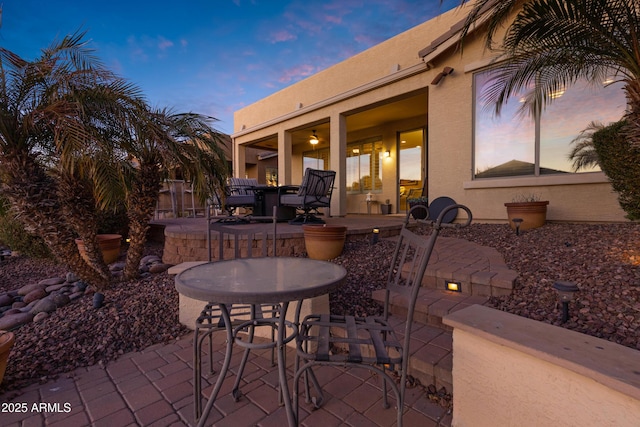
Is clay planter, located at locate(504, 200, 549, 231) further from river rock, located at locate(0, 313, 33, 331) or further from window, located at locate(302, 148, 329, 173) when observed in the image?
window, located at locate(302, 148, 329, 173)

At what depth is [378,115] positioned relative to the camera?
770 cm

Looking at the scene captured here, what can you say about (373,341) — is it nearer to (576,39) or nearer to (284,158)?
(576,39)

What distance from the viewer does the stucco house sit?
4.29 m

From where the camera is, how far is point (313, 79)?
7.68 meters

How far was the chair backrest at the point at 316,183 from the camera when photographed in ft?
16.0

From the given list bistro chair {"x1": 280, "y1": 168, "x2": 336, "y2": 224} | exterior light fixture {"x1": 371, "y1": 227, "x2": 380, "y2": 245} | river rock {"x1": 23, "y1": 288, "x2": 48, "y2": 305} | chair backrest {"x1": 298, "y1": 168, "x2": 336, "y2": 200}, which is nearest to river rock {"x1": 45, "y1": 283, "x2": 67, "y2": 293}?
river rock {"x1": 23, "y1": 288, "x2": 48, "y2": 305}

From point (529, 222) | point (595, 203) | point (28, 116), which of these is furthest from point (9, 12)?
point (595, 203)

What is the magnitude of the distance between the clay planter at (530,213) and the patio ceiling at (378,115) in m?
3.18

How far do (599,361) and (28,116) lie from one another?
4025 mm

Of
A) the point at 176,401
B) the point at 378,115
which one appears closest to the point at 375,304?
the point at 176,401

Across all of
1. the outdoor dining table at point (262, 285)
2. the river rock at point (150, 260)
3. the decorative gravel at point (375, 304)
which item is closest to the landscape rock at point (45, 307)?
the decorative gravel at point (375, 304)

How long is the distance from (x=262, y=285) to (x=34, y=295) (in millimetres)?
3668

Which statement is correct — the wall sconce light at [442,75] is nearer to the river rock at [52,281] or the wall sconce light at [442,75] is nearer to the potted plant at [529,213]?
the potted plant at [529,213]

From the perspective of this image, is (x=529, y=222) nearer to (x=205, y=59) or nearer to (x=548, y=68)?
(x=548, y=68)
